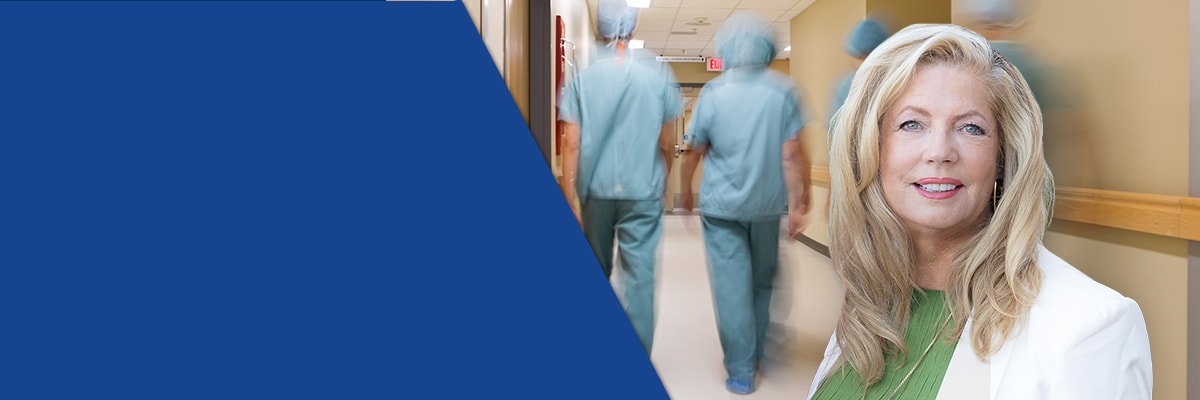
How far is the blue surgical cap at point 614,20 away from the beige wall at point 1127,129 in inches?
33.0

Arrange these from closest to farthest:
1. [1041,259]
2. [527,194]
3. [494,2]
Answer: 1. [527,194]
2. [1041,259]
3. [494,2]

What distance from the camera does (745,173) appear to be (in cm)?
153

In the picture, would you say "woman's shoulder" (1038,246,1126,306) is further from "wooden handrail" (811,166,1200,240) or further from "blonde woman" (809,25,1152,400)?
"wooden handrail" (811,166,1200,240)

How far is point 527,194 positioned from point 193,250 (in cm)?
15

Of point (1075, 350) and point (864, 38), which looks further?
point (864, 38)

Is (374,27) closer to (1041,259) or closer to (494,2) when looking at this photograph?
A: (1041,259)

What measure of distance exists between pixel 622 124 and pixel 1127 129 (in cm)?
88

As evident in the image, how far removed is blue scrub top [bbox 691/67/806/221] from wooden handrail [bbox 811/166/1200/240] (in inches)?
25.3

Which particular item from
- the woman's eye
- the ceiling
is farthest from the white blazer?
the ceiling

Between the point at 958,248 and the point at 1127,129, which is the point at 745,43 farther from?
the point at 958,248

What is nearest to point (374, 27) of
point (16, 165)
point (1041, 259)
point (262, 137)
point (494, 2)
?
point (262, 137)

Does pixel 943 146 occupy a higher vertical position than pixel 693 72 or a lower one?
lower

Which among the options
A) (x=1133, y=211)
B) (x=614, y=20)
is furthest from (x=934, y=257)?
(x=614, y=20)

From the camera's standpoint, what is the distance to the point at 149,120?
0.31 metres
